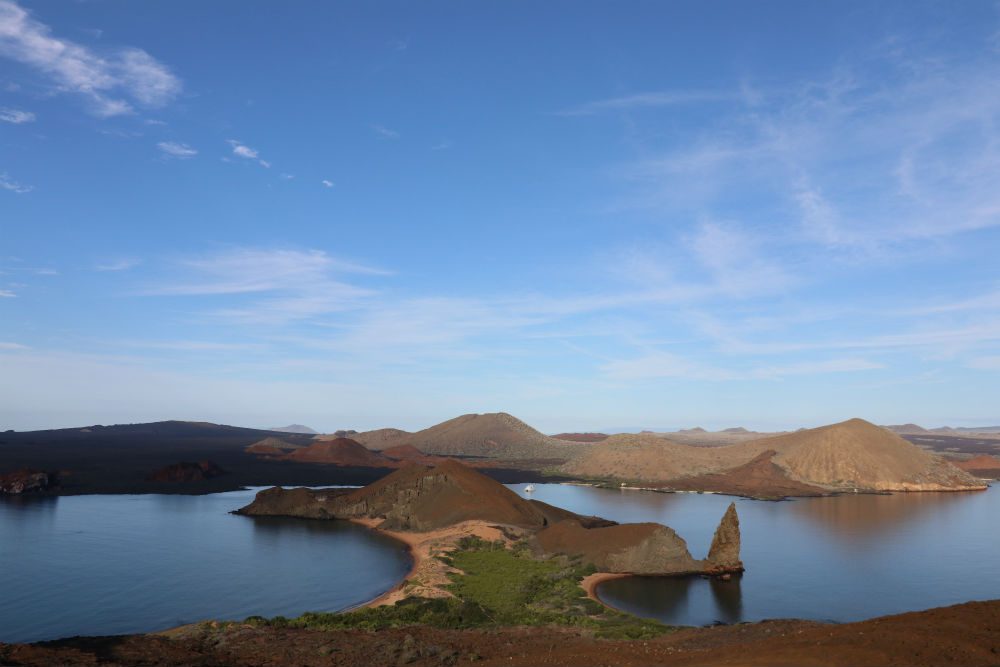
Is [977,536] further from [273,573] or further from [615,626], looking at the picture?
[273,573]

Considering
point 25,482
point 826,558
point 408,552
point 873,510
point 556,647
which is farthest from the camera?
point 25,482

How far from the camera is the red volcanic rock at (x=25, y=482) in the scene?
302ft

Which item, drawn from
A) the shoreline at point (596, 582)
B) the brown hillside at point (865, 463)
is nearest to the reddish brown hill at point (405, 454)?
the brown hillside at point (865, 463)

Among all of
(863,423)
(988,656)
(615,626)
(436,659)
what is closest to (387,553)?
(615,626)

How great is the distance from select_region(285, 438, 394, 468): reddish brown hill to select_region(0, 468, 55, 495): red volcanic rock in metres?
69.9

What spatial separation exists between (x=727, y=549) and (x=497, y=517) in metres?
23.8

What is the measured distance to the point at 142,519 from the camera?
74250 millimetres

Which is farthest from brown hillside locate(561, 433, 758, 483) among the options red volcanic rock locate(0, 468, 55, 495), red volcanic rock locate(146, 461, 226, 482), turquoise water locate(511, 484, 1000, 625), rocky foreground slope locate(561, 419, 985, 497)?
red volcanic rock locate(0, 468, 55, 495)

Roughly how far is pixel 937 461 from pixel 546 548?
113 meters

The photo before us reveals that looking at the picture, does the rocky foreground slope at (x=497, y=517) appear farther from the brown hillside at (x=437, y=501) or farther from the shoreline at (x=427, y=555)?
the shoreline at (x=427, y=555)

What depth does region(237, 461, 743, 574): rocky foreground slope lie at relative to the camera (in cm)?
5103

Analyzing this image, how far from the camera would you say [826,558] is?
192ft

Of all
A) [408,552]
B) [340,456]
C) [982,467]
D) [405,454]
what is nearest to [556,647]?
[408,552]

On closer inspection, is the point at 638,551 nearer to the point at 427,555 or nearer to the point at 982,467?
the point at 427,555
